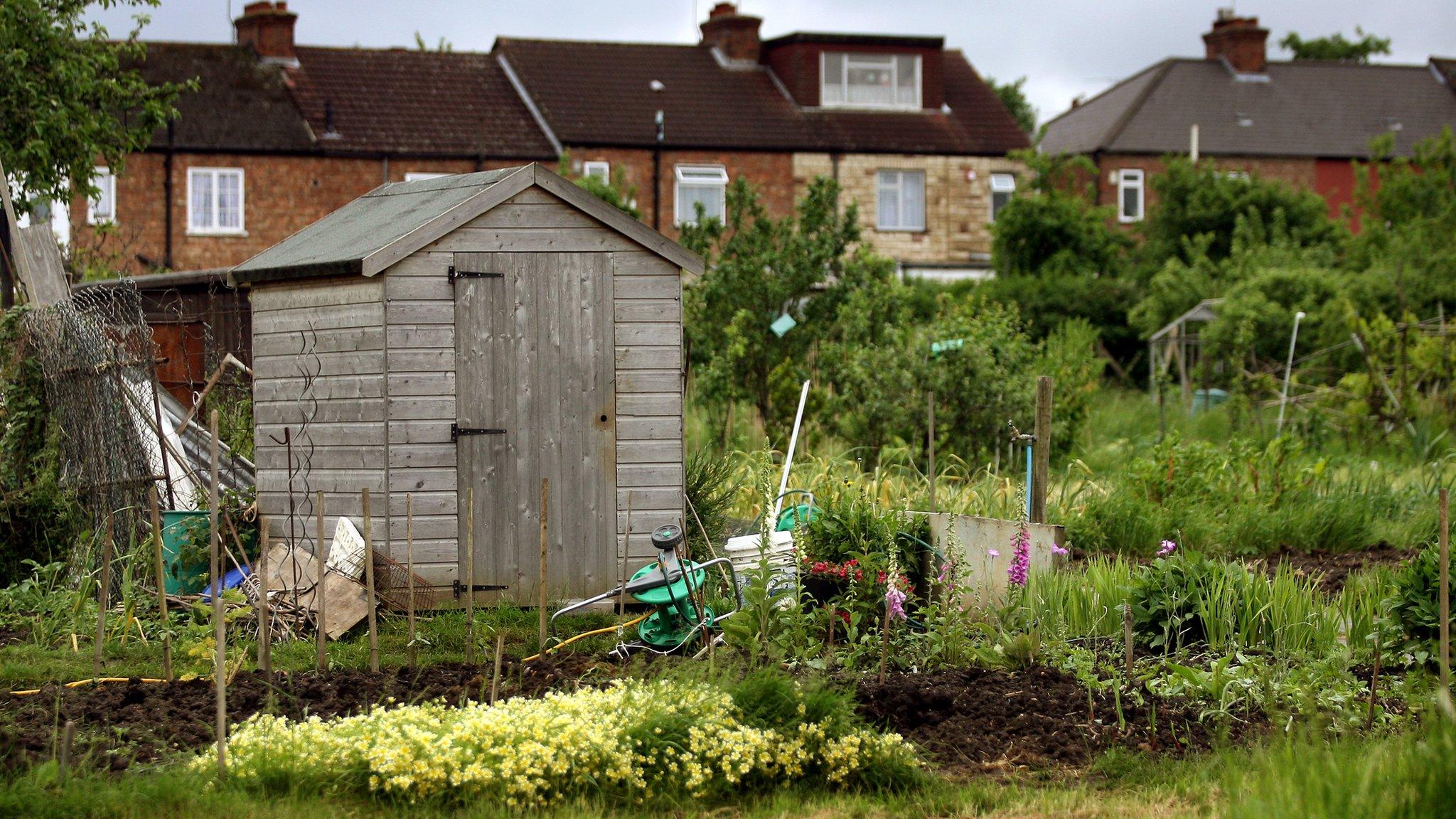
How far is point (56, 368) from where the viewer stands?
31.0ft

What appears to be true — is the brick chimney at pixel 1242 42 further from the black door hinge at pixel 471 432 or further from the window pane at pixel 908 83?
the black door hinge at pixel 471 432

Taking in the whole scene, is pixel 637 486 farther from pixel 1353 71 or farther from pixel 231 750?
pixel 1353 71

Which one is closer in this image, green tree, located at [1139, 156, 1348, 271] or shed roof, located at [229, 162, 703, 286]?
shed roof, located at [229, 162, 703, 286]

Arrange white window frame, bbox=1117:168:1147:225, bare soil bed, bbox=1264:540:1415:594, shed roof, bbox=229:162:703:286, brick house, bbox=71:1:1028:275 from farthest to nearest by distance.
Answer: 1. white window frame, bbox=1117:168:1147:225
2. brick house, bbox=71:1:1028:275
3. bare soil bed, bbox=1264:540:1415:594
4. shed roof, bbox=229:162:703:286

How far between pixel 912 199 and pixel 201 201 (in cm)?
1394

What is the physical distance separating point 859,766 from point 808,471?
630cm

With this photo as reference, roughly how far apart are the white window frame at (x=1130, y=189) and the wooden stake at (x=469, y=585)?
28.2m

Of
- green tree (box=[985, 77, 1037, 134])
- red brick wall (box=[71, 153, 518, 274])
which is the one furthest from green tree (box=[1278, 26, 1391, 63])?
red brick wall (box=[71, 153, 518, 274])

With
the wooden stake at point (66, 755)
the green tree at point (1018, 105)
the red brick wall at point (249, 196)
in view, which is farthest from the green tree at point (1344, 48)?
the wooden stake at point (66, 755)

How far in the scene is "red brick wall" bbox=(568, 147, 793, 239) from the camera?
28.7 m

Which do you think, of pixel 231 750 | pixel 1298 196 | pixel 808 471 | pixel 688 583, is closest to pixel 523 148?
pixel 1298 196

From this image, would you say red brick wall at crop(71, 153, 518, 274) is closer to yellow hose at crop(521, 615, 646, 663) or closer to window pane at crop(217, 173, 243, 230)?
window pane at crop(217, 173, 243, 230)

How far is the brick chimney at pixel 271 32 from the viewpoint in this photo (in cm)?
2861

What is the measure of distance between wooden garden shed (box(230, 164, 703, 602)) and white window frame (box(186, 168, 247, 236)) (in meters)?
18.5
